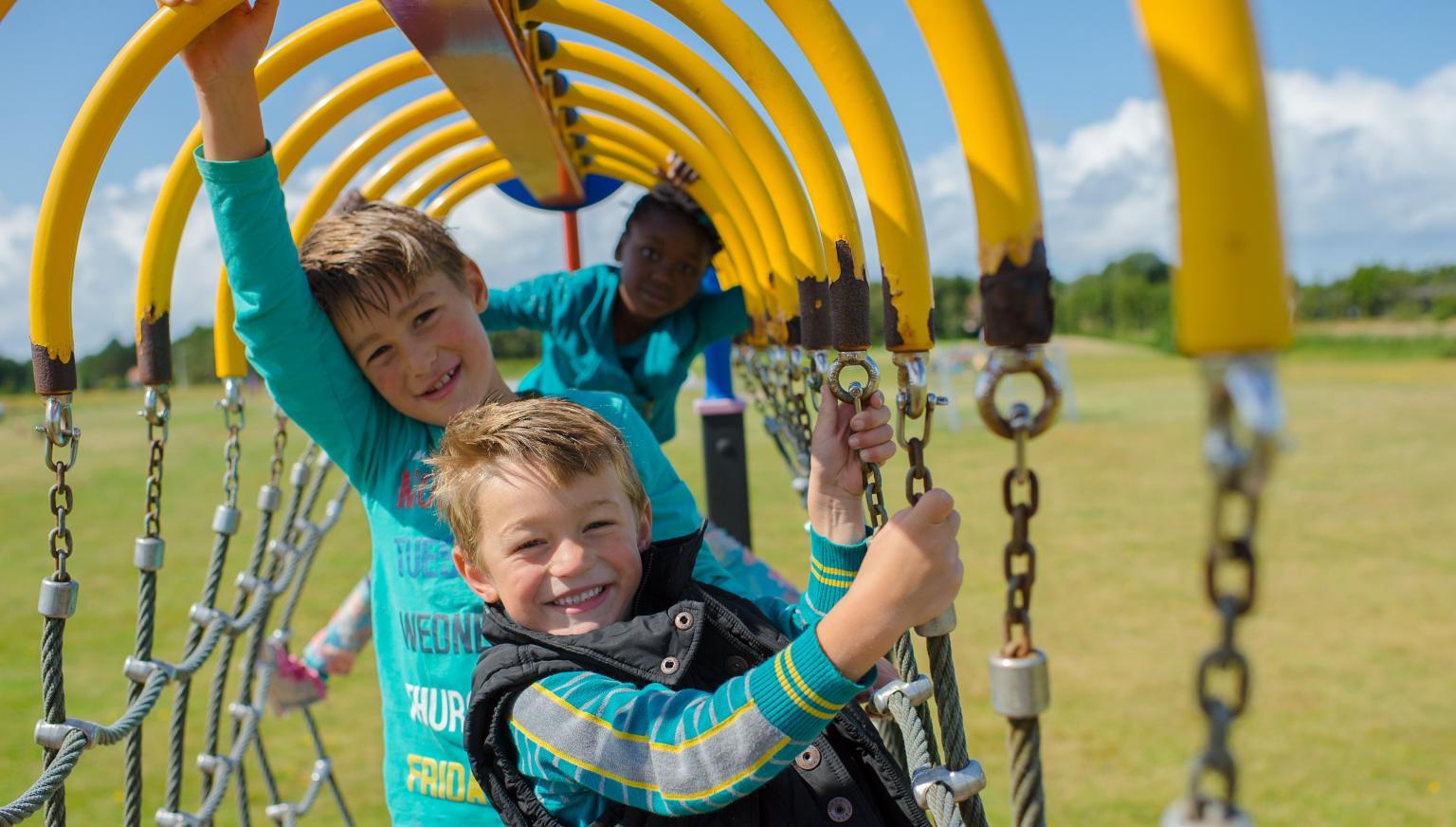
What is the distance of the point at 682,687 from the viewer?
1.11 m

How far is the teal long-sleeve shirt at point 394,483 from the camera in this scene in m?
1.40

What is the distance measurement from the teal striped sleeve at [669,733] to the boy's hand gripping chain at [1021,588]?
222mm

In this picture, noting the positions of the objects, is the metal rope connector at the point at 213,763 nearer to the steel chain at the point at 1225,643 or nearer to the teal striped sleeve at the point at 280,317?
the teal striped sleeve at the point at 280,317

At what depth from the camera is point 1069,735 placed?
452 cm

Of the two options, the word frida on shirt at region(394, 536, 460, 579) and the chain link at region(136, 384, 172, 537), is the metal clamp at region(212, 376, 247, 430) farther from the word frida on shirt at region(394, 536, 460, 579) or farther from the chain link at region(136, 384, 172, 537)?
the word frida on shirt at region(394, 536, 460, 579)

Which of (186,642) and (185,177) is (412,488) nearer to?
(185,177)

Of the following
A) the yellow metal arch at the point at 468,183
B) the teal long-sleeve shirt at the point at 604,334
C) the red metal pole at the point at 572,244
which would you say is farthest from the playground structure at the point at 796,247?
the red metal pole at the point at 572,244

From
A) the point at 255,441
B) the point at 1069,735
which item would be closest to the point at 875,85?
the point at 1069,735

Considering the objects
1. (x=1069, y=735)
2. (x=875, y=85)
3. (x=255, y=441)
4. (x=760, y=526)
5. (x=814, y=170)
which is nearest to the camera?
(x=875, y=85)

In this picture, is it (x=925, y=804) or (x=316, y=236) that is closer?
(x=925, y=804)

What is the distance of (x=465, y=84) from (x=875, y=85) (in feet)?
2.40

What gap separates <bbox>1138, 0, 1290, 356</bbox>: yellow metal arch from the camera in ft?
1.66

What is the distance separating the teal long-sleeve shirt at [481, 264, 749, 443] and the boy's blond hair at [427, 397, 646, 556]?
147cm

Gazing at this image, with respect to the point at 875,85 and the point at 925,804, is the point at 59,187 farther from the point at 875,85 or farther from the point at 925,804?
the point at 925,804
